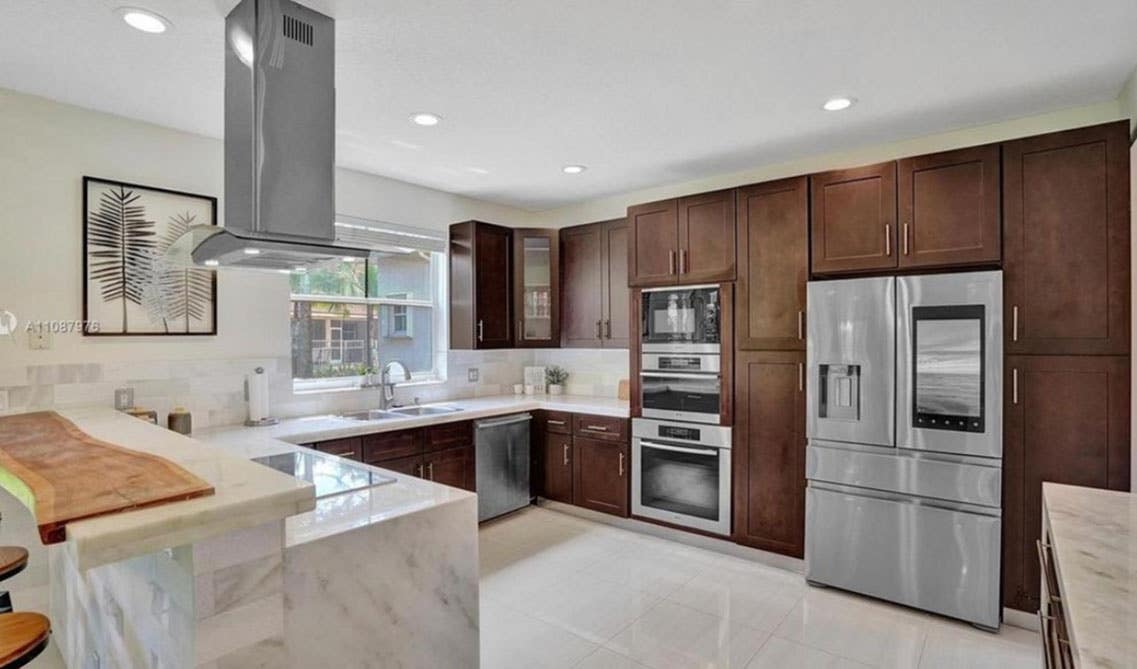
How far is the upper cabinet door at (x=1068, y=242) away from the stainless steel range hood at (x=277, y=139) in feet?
9.85

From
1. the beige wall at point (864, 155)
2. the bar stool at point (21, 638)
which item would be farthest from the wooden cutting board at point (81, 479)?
the beige wall at point (864, 155)

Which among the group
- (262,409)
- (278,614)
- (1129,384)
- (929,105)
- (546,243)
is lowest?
(278,614)

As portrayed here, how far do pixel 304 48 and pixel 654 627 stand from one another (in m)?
2.91

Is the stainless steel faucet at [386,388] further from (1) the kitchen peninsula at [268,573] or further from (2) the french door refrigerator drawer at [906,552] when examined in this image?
(2) the french door refrigerator drawer at [906,552]

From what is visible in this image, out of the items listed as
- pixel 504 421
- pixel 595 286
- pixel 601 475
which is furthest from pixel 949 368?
pixel 504 421

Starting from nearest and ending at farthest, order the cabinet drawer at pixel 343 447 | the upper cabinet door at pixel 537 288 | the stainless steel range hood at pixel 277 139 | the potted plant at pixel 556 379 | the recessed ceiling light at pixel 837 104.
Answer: the stainless steel range hood at pixel 277 139, the recessed ceiling light at pixel 837 104, the cabinet drawer at pixel 343 447, the upper cabinet door at pixel 537 288, the potted plant at pixel 556 379

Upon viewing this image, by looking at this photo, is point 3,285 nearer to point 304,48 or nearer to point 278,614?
point 304,48

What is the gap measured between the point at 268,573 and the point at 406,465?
233 centimetres

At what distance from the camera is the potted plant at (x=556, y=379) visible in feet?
16.6

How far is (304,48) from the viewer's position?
1961 mm

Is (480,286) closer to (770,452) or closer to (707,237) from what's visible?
(707,237)

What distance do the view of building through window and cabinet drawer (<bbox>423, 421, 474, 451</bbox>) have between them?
78 cm

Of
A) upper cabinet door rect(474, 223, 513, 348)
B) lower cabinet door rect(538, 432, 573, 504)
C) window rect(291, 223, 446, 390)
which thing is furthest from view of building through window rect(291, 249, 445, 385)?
lower cabinet door rect(538, 432, 573, 504)

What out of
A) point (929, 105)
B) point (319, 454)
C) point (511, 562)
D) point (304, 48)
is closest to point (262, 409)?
point (319, 454)
